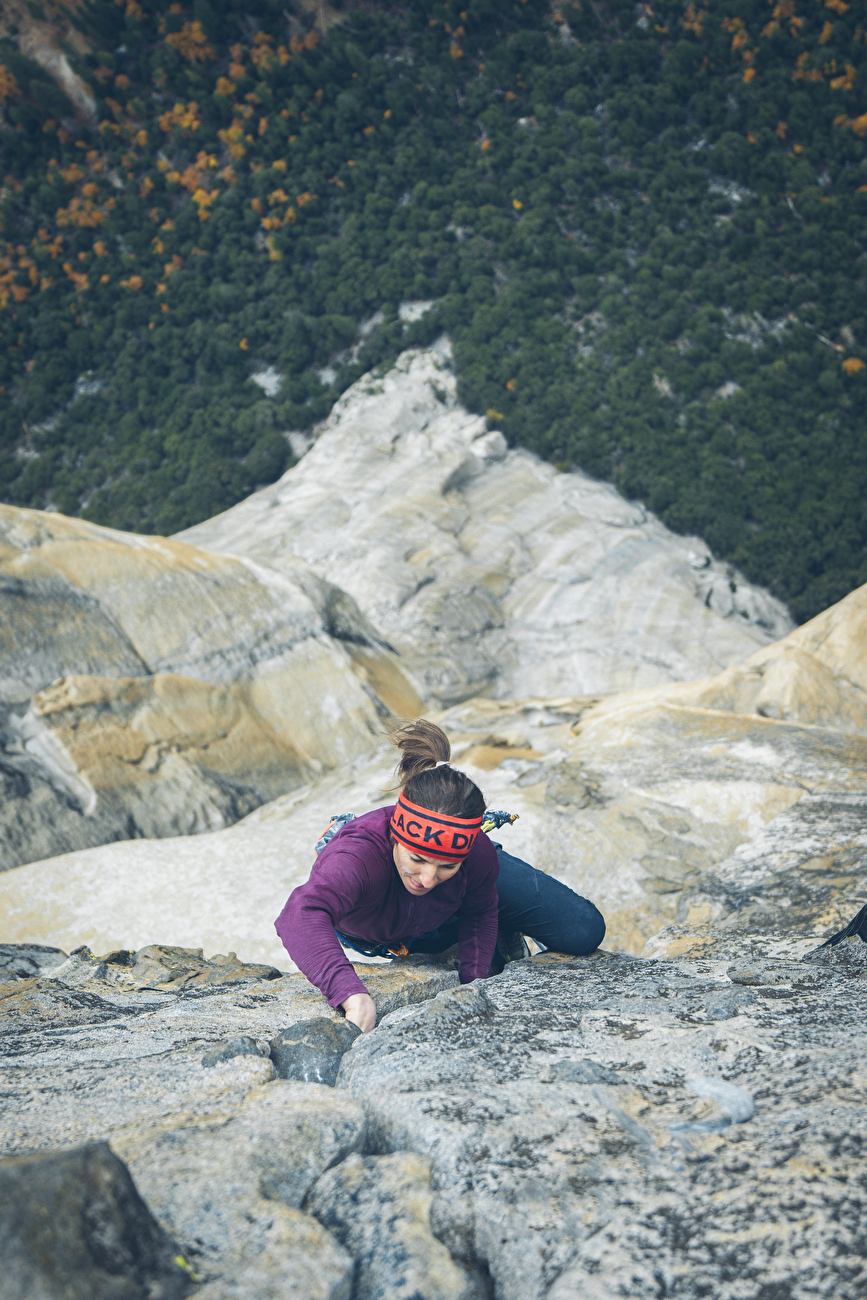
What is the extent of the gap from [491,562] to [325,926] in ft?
54.1

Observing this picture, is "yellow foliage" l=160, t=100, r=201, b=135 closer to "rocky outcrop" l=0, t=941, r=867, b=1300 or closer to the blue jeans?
the blue jeans

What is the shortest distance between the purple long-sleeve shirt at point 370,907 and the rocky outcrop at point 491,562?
373 inches

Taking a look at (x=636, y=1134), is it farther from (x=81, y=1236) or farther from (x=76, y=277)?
(x=76, y=277)

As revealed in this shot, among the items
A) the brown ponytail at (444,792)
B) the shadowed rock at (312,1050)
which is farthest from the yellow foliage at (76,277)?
the shadowed rock at (312,1050)

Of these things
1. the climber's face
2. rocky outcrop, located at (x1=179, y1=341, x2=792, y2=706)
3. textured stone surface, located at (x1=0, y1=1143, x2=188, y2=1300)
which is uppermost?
textured stone surface, located at (x1=0, y1=1143, x2=188, y2=1300)

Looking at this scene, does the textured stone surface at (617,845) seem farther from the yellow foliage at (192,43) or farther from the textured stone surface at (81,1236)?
the yellow foliage at (192,43)

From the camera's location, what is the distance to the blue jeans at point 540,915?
409cm

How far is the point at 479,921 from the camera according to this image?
3787 millimetres

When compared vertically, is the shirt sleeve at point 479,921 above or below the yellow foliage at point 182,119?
below

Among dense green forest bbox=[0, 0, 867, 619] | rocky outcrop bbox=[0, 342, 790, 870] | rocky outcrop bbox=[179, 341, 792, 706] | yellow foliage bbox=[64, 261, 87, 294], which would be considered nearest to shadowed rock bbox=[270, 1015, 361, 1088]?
rocky outcrop bbox=[0, 342, 790, 870]

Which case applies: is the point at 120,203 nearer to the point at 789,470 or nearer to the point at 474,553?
the point at 474,553

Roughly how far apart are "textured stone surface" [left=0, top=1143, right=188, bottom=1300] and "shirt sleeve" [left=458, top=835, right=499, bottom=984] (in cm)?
220

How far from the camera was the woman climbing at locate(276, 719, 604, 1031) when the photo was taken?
3.16 metres

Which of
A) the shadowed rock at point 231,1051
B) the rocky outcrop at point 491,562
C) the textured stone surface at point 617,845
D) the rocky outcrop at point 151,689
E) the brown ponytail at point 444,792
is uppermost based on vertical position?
the brown ponytail at point 444,792
